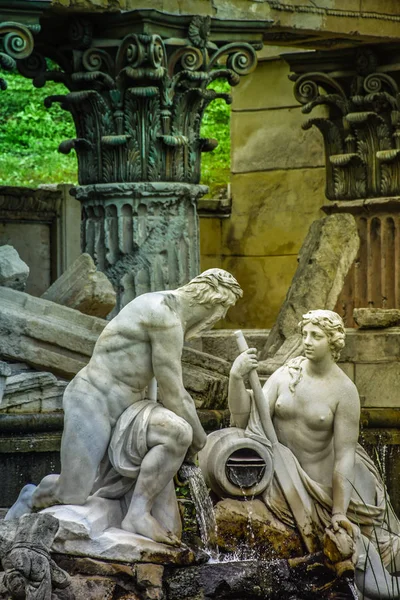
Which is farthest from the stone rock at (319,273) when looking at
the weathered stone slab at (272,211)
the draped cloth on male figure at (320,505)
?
the draped cloth on male figure at (320,505)

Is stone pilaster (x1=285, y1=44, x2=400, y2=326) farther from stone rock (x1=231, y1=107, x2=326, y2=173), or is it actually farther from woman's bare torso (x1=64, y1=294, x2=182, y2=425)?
woman's bare torso (x1=64, y1=294, x2=182, y2=425)

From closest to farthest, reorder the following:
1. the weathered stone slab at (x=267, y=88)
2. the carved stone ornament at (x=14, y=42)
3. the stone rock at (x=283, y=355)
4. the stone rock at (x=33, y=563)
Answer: the stone rock at (x=33, y=563)
the carved stone ornament at (x=14, y=42)
the stone rock at (x=283, y=355)
the weathered stone slab at (x=267, y=88)

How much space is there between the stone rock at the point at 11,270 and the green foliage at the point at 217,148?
7.95 m

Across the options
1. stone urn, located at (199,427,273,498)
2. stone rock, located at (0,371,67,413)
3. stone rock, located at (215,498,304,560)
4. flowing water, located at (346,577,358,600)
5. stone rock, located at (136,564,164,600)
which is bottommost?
flowing water, located at (346,577,358,600)

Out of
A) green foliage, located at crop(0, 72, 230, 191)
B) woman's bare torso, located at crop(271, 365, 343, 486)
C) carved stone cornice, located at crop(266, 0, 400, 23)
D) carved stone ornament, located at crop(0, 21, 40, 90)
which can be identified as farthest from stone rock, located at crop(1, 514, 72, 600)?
green foliage, located at crop(0, 72, 230, 191)

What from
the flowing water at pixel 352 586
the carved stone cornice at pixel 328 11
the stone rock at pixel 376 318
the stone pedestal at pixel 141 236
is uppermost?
the carved stone cornice at pixel 328 11

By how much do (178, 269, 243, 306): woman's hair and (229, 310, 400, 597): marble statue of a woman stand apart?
44 cm

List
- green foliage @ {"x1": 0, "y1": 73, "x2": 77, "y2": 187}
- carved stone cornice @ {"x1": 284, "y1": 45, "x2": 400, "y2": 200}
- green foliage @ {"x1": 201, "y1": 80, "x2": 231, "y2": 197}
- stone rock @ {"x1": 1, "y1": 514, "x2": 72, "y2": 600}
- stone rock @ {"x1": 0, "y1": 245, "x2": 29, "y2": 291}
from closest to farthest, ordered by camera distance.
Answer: stone rock @ {"x1": 1, "y1": 514, "x2": 72, "y2": 600} < stone rock @ {"x1": 0, "y1": 245, "x2": 29, "y2": 291} < carved stone cornice @ {"x1": 284, "y1": 45, "x2": 400, "y2": 200} < green foliage @ {"x1": 0, "y1": 73, "x2": 77, "y2": 187} < green foliage @ {"x1": 201, "y1": 80, "x2": 231, "y2": 197}

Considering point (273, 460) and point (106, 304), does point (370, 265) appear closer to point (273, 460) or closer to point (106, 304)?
point (106, 304)

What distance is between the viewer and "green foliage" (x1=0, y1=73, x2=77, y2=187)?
24.1 metres

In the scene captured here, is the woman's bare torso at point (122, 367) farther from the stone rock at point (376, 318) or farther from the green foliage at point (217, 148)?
the green foliage at point (217, 148)

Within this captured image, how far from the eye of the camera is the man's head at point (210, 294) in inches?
480

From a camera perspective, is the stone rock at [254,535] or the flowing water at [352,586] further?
the stone rock at [254,535]

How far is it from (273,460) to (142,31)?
231 inches
